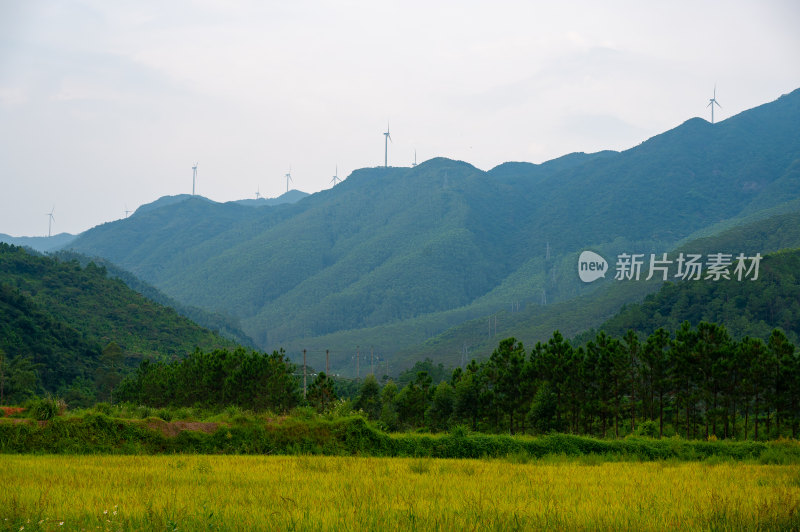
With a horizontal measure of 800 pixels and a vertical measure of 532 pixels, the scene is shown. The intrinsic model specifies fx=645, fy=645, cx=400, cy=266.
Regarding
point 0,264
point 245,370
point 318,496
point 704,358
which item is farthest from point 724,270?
point 0,264

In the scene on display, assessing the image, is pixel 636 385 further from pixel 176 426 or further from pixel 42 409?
pixel 42 409

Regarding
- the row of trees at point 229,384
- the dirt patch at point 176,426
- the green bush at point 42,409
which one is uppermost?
the green bush at point 42,409

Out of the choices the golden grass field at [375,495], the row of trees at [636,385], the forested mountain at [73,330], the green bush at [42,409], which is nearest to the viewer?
the golden grass field at [375,495]

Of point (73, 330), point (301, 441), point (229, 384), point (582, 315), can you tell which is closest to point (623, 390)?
point (301, 441)

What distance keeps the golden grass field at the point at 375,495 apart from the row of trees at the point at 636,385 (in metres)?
19.8

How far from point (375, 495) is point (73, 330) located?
90.5 metres

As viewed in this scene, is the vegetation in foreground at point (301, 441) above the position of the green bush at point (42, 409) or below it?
below

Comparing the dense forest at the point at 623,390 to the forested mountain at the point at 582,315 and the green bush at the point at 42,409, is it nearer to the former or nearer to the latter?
the green bush at the point at 42,409

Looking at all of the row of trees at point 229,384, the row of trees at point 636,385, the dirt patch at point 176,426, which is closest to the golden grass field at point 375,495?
the dirt patch at point 176,426

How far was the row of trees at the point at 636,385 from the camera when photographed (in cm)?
3900

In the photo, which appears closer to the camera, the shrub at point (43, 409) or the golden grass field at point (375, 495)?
the golden grass field at point (375, 495)

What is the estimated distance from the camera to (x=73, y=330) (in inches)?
3620

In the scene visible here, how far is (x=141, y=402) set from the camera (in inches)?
2446

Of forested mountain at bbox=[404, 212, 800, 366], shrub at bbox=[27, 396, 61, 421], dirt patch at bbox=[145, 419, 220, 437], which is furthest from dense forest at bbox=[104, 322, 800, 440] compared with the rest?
forested mountain at bbox=[404, 212, 800, 366]
